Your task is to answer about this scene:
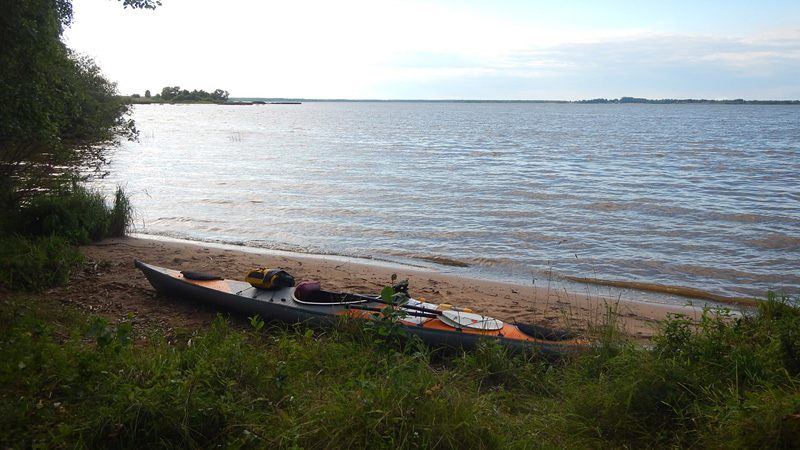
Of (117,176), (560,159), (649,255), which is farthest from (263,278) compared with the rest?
(560,159)

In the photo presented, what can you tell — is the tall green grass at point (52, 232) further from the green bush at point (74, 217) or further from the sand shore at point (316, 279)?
the sand shore at point (316, 279)

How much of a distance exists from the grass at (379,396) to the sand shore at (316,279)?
123 centimetres

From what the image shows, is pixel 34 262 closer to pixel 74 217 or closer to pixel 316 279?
pixel 74 217

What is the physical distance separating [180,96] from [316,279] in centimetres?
14040

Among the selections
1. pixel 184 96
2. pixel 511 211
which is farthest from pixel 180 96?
pixel 511 211

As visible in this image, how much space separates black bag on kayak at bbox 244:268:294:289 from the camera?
650 centimetres

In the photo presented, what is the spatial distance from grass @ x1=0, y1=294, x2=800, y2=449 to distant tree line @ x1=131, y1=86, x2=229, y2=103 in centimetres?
14042

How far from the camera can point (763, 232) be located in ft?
37.8

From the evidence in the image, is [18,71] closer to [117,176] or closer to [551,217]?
[551,217]

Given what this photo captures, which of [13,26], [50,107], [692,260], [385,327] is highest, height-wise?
[13,26]

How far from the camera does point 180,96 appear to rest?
13425cm

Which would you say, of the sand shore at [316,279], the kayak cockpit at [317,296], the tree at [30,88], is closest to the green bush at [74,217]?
the sand shore at [316,279]

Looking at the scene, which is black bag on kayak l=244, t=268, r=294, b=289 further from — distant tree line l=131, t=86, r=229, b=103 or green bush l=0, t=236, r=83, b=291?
distant tree line l=131, t=86, r=229, b=103

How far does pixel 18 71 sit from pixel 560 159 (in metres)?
22.9
